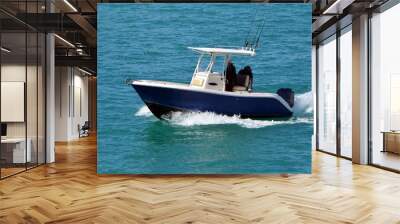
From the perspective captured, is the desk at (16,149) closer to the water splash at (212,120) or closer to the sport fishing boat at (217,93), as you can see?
the sport fishing boat at (217,93)

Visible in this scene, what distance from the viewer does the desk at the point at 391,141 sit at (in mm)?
7974

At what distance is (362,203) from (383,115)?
3743 mm

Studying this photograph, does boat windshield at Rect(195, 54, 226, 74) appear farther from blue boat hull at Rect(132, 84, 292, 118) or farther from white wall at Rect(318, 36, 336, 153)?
white wall at Rect(318, 36, 336, 153)

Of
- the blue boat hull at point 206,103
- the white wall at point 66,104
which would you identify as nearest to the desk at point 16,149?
the blue boat hull at point 206,103

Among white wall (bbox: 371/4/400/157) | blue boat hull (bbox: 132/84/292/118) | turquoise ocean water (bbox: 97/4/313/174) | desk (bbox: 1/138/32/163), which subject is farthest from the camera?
white wall (bbox: 371/4/400/157)

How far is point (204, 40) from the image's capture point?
7141 millimetres

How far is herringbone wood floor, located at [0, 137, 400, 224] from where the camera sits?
14.9ft

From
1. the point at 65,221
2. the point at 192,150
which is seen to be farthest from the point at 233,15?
the point at 65,221

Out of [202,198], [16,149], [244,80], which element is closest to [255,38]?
[244,80]

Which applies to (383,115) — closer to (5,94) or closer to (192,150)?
(192,150)

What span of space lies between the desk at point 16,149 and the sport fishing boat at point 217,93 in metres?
2.43

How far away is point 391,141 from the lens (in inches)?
323

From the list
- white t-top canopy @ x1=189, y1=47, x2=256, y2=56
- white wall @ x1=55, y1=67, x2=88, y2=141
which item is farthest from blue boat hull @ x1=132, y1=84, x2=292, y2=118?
white wall @ x1=55, y1=67, x2=88, y2=141

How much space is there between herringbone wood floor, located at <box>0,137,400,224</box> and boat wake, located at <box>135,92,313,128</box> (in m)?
0.95
